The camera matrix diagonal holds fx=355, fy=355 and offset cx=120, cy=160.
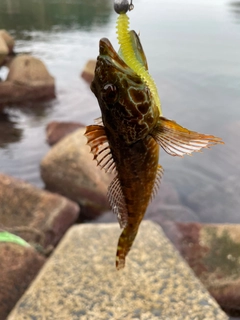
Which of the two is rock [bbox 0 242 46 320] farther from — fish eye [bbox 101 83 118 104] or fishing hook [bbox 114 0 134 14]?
fishing hook [bbox 114 0 134 14]


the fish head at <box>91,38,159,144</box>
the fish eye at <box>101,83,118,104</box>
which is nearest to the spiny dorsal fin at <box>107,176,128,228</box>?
the fish head at <box>91,38,159,144</box>

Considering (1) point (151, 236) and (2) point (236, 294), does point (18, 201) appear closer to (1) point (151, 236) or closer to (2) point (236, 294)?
(1) point (151, 236)

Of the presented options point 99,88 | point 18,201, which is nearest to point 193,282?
point 99,88

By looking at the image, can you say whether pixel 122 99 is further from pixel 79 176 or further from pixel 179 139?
pixel 79 176

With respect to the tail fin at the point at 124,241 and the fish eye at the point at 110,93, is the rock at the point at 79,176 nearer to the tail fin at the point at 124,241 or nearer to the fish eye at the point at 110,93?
the tail fin at the point at 124,241

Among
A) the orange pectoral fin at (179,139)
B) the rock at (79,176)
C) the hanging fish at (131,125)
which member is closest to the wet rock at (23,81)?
the rock at (79,176)

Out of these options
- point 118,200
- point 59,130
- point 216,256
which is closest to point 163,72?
point 59,130

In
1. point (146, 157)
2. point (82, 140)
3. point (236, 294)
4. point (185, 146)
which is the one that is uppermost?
point (185, 146)
